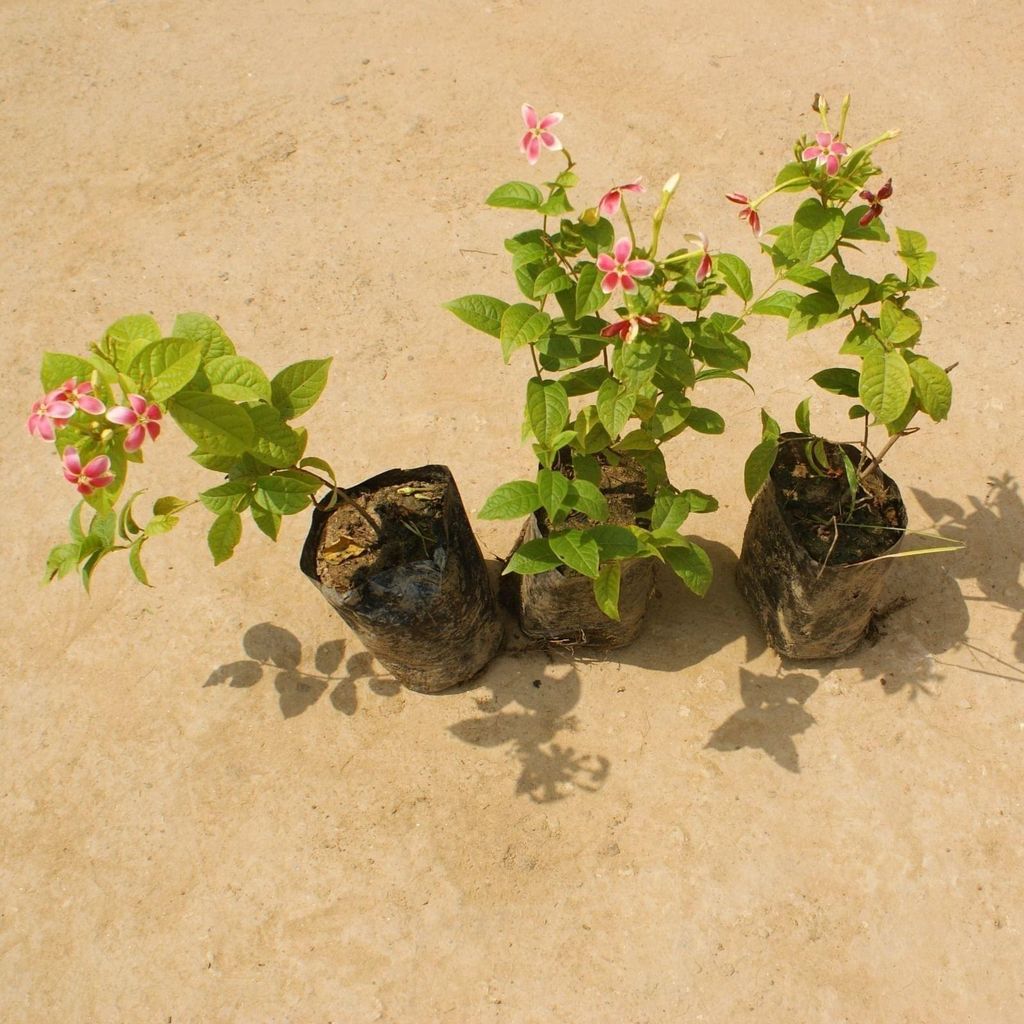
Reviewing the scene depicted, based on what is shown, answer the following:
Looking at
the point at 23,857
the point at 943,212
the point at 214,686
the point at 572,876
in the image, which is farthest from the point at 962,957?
the point at 943,212

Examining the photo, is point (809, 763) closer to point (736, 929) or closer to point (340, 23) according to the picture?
point (736, 929)

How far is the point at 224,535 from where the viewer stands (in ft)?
6.09

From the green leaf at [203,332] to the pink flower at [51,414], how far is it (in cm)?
28

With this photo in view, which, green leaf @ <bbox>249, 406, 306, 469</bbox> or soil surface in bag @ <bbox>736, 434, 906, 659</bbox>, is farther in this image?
soil surface in bag @ <bbox>736, 434, 906, 659</bbox>

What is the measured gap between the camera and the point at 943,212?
357 centimetres

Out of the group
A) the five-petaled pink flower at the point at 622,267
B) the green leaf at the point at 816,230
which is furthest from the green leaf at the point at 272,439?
the green leaf at the point at 816,230

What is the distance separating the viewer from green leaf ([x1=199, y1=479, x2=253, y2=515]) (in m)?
1.82

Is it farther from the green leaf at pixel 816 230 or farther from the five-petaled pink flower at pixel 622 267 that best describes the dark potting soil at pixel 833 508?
the five-petaled pink flower at pixel 622 267

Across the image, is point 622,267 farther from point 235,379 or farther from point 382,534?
point 382,534

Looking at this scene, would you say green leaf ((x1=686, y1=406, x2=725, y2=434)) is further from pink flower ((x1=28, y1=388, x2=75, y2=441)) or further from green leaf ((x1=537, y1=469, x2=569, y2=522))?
pink flower ((x1=28, y1=388, x2=75, y2=441))

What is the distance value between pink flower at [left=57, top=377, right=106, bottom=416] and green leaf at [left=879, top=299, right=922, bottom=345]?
4.88 feet

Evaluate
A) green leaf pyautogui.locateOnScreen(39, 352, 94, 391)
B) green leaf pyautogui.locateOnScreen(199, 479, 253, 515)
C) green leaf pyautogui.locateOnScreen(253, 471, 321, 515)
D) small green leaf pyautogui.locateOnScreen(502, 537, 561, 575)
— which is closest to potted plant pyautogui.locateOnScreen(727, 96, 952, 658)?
small green leaf pyautogui.locateOnScreen(502, 537, 561, 575)

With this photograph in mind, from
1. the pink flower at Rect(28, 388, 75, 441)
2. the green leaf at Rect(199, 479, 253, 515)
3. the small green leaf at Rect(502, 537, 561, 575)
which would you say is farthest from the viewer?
the small green leaf at Rect(502, 537, 561, 575)

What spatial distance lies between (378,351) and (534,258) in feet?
5.36
